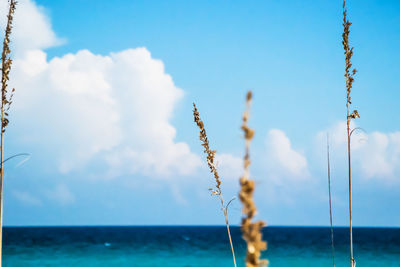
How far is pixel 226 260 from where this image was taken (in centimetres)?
3919

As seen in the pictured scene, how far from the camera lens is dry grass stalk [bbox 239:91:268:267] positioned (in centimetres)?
93

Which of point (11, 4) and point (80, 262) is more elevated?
point (80, 262)

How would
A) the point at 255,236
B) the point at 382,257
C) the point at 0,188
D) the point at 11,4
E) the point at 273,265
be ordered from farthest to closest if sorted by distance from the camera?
the point at 382,257, the point at 273,265, the point at 11,4, the point at 0,188, the point at 255,236

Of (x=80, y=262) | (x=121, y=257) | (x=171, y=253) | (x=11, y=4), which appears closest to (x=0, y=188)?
(x=11, y=4)

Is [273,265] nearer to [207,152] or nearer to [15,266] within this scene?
[15,266]

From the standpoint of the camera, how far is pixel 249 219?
3.10 feet

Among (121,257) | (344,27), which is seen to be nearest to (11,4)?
(344,27)

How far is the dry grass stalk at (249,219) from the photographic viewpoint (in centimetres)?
93

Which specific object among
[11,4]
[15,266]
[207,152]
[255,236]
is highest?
[15,266]

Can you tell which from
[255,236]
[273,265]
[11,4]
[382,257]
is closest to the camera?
[255,236]

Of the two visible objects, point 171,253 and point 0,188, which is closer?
point 0,188

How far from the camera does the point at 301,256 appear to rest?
1673 inches

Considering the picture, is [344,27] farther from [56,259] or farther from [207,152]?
[56,259]

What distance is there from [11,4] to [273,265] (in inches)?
1423
